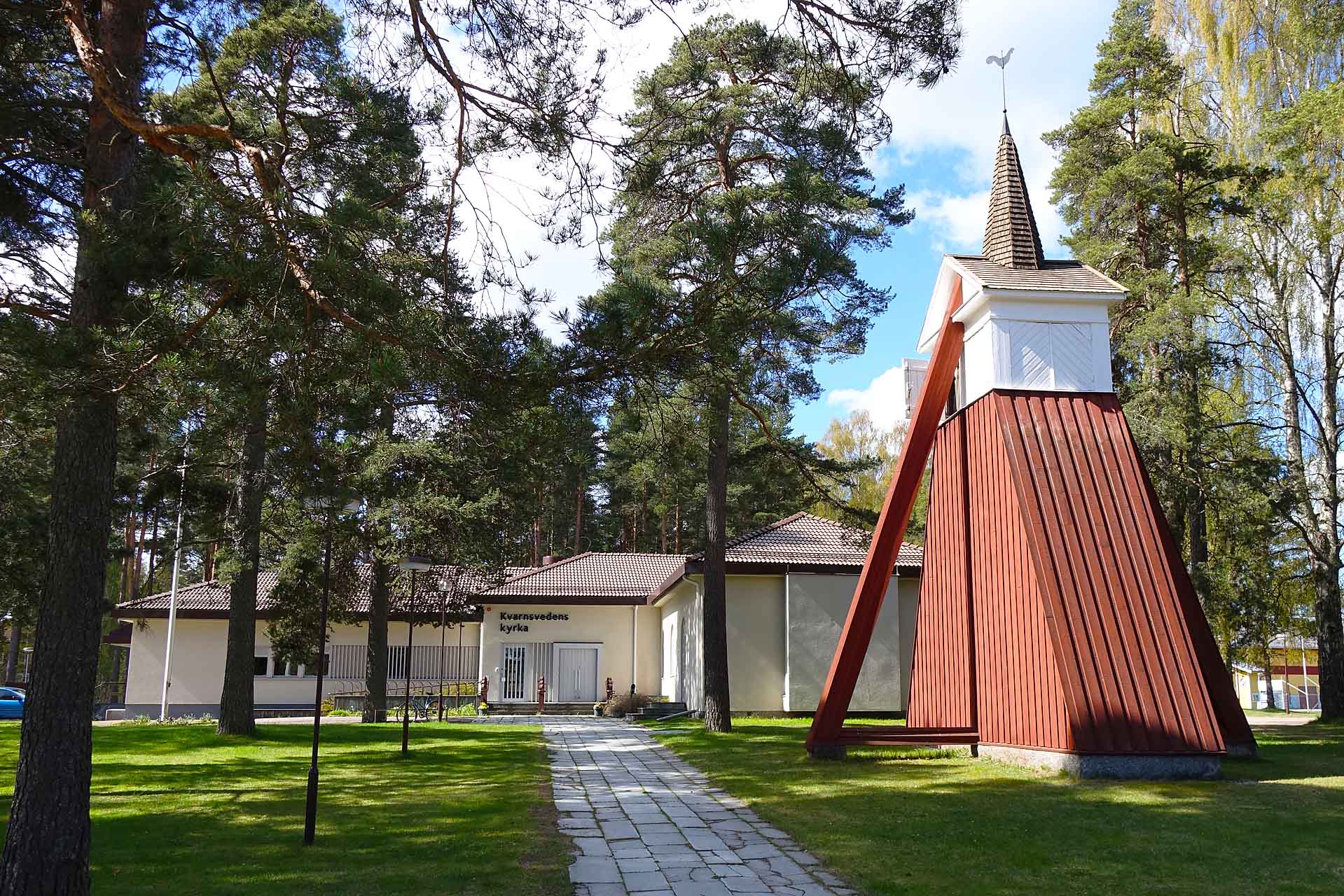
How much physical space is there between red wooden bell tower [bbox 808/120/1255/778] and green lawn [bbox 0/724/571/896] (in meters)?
5.17

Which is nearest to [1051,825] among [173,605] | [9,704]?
[173,605]

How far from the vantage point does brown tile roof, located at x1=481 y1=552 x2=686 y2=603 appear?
27.5 metres

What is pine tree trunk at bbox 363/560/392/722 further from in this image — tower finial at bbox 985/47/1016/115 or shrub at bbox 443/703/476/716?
tower finial at bbox 985/47/1016/115

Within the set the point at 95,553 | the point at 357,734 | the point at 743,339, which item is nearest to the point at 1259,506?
the point at 743,339

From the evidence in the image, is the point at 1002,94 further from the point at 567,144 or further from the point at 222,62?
the point at 222,62

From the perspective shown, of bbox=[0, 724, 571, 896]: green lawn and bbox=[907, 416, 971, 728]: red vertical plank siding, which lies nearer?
bbox=[0, 724, 571, 896]: green lawn

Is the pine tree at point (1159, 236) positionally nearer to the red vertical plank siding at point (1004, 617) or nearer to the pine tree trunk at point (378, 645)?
the red vertical plank siding at point (1004, 617)

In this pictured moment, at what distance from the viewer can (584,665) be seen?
28.0 meters

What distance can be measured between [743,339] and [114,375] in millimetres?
4131

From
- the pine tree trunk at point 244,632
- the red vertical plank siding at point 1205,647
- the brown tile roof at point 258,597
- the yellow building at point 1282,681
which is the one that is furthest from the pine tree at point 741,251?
the yellow building at point 1282,681

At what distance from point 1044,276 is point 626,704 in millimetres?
15011

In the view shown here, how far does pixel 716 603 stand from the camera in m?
18.3

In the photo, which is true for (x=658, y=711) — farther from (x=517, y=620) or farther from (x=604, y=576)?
(x=604, y=576)

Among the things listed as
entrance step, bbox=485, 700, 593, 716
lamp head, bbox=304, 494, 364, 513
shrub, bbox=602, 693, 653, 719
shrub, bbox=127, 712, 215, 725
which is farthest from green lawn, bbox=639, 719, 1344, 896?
shrub, bbox=127, 712, 215, 725
